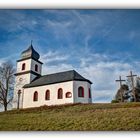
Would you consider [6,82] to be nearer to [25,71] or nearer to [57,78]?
[25,71]

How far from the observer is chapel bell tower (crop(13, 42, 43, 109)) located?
4616 mm

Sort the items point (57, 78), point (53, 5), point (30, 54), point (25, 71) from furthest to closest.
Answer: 1. point (25, 71)
2. point (57, 78)
3. point (53, 5)
4. point (30, 54)

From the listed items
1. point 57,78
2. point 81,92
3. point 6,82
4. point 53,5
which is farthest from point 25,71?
point 53,5

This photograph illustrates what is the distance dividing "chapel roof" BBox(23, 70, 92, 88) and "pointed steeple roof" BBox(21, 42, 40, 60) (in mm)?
402

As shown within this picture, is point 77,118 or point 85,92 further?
point 85,92

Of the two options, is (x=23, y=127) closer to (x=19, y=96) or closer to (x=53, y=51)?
(x=19, y=96)

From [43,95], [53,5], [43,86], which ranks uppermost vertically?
[53,5]

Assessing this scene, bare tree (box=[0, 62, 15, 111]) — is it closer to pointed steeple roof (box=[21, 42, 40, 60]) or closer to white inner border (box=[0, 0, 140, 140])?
pointed steeple roof (box=[21, 42, 40, 60])

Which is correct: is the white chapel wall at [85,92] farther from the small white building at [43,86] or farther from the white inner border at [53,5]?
the white inner border at [53,5]

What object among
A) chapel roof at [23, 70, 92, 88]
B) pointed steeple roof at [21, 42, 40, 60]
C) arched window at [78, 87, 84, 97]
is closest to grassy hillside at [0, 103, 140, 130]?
arched window at [78, 87, 84, 97]

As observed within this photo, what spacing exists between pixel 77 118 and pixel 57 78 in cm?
87

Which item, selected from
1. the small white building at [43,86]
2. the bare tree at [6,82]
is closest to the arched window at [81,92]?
the small white building at [43,86]

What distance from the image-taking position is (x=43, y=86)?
493 centimetres

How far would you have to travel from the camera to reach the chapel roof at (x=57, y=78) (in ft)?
15.1
